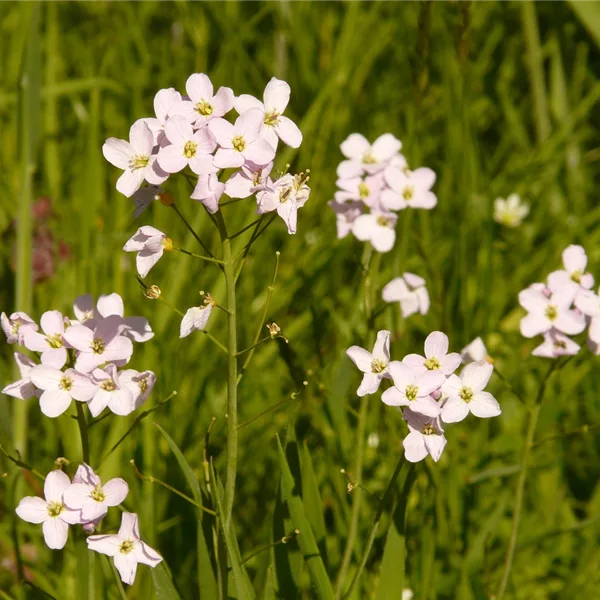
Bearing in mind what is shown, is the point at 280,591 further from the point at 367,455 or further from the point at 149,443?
the point at 367,455

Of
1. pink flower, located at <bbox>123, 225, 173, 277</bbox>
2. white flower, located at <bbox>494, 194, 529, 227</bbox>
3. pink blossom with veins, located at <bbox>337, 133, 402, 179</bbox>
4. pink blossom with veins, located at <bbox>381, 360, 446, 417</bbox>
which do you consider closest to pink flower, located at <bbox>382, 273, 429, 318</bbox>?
pink blossom with veins, located at <bbox>337, 133, 402, 179</bbox>

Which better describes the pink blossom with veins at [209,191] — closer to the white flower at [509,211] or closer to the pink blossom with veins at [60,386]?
the pink blossom with veins at [60,386]

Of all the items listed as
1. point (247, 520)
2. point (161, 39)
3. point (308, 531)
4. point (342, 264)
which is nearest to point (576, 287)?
point (308, 531)

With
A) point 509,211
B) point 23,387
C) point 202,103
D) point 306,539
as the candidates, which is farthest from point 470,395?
point 509,211

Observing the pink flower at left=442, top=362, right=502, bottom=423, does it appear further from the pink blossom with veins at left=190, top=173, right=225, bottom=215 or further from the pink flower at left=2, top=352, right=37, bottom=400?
the pink flower at left=2, top=352, right=37, bottom=400

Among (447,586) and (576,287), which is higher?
(576,287)

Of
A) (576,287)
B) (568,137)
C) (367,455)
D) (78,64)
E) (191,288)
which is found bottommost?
(367,455)

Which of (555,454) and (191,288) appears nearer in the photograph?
(555,454)
